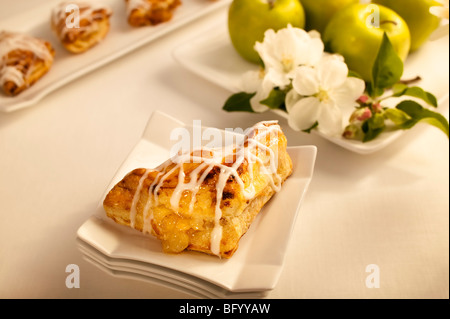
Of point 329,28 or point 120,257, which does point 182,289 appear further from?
point 329,28

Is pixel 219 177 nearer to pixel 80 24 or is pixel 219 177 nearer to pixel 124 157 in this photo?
pixel 124 157

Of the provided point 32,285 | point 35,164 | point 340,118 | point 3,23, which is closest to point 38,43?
point 3,23

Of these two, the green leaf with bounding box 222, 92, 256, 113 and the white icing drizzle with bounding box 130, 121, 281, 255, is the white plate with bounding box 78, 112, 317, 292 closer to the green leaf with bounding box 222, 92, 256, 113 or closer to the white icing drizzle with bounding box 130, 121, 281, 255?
the white icing drizzle with bounding box 130, 121, 281, 255

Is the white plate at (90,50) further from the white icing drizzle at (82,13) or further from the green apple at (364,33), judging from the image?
the green apple at (364,33)

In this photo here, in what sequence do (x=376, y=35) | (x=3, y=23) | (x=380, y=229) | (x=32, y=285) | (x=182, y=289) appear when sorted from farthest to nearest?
(x=3, y=23) < (x=376, y=35) < (x=380, y=229) < (x=32, y=285) < (x=182, y=289)

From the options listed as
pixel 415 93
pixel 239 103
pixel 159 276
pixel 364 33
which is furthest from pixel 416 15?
pixel 159 276

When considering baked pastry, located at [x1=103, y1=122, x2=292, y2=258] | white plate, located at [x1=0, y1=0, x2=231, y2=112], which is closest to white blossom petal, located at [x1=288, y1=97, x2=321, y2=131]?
baked pastry, located at [x1=103, y1=122, x2=292, y2=258]

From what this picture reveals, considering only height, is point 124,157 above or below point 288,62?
below
